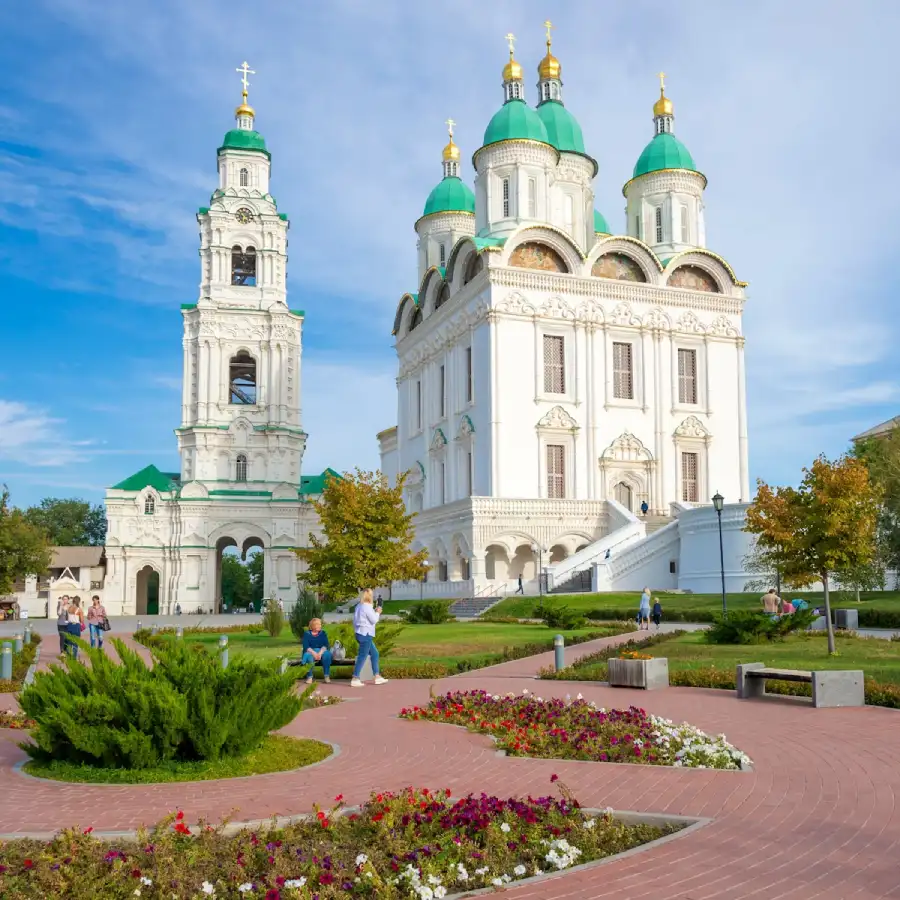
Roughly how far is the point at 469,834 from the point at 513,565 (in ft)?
136

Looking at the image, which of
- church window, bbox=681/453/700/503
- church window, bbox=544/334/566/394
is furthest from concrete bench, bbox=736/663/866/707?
church window, bbox=681/453/700/503

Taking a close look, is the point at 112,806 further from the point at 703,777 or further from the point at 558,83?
the point at 558,83

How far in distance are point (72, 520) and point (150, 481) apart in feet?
125

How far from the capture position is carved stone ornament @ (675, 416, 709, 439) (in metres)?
50.9

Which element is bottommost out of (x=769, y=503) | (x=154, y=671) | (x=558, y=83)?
(x=154, y=671)

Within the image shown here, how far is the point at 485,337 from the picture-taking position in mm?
48281

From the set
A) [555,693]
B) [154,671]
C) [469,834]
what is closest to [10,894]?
[469,834]

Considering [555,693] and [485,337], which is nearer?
[555,693]

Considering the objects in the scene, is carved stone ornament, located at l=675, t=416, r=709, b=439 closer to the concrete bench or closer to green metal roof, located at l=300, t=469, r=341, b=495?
green metal roof, located at l=300, t=469, r=341, b=495

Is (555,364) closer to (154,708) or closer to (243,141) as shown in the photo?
(243,141)

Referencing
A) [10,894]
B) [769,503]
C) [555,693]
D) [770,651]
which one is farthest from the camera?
[769,503]

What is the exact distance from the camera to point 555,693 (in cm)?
1473

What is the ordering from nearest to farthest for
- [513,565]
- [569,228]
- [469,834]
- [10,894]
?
[10,894], [469,834], [513,565], [569,228]

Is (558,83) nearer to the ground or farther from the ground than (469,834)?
farther from the ground
